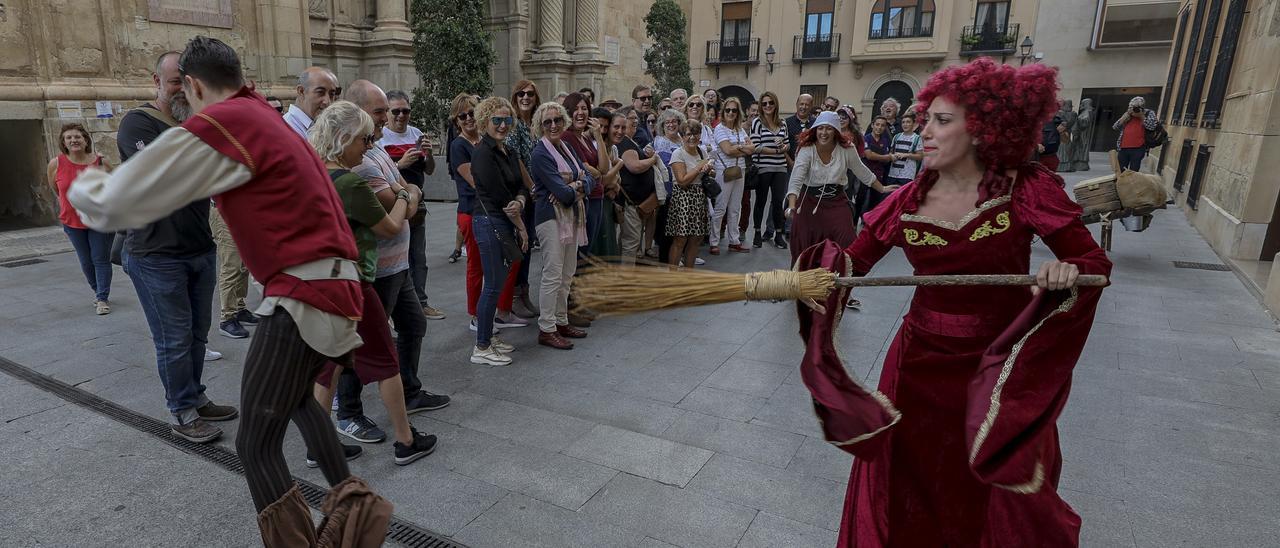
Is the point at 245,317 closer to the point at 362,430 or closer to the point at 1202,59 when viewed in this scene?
the point at 362,430

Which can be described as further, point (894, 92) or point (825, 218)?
point (894, 92)

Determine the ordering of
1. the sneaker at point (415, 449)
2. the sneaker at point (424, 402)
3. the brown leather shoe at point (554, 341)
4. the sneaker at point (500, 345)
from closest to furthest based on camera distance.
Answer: the sneaker at point (415, 449), the sneaker at point (424, 402), the sneaker at point (500, 345), the brown leather shoe at point (554, 341)

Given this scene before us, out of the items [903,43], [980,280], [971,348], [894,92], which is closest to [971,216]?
[980,280]

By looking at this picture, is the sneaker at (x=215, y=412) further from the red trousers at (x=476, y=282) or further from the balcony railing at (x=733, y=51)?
the balcony railing at (x=733, y=51)

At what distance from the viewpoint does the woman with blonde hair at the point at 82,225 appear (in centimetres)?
564

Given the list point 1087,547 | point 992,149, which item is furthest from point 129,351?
point 1087,547

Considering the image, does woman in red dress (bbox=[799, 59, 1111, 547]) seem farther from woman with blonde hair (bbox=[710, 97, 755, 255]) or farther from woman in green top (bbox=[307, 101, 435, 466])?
woman with blonde hair (bbox=[710, 97, 755, 255])

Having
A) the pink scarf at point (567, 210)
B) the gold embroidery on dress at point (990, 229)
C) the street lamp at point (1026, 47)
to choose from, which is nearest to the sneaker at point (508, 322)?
the pink scarf at point (567, 210)

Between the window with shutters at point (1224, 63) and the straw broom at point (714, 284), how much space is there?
413 inches

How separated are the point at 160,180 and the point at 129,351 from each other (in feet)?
12.8

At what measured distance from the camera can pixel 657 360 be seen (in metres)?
4.82

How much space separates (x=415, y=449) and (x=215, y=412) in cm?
131

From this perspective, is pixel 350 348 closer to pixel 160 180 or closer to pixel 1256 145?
pixel 160 180

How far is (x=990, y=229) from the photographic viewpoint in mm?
2182
